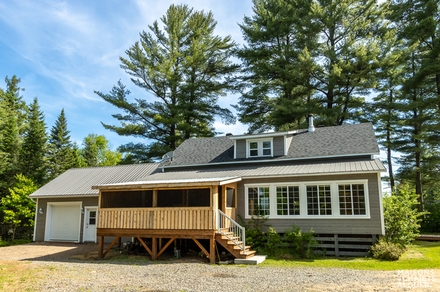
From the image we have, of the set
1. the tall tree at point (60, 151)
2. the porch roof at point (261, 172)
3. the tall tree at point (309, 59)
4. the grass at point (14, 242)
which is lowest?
the grass at point (14, 242)

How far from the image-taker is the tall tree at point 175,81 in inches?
1117

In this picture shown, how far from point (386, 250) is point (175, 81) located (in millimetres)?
21534

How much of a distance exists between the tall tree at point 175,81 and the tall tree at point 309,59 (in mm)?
2984

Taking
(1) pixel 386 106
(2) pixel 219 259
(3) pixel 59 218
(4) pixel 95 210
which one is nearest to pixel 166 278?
(2) pixel 219 259

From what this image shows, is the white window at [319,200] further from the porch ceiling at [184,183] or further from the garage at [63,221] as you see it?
the garage at [63,221]

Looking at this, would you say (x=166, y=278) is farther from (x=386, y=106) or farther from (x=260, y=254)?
(x=386, y=106)

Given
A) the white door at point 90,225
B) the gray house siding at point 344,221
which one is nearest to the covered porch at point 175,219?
the gray house siding at point 344,221

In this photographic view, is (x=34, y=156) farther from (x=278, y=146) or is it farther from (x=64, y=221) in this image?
(x=278, y=146)

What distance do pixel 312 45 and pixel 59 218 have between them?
21.5 metres

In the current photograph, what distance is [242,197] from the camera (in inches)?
581

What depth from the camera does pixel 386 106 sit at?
2462cm

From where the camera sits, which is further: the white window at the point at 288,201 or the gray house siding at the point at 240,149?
the gray house siding at the point at 240,149

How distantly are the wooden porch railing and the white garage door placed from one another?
6.05m

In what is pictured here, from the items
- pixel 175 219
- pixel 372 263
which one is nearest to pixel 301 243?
pixel 372 263
